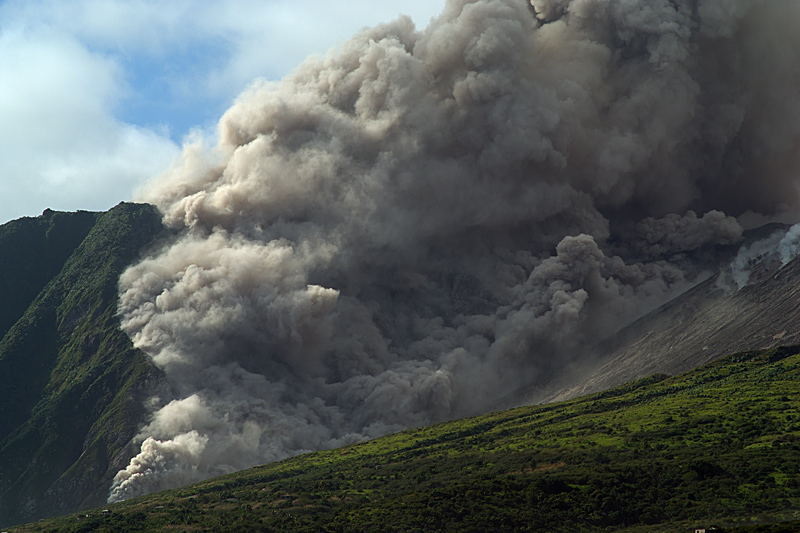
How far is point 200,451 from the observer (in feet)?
293

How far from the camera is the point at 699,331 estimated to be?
93688 millimetres

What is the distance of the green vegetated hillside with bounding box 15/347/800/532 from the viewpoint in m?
52.4

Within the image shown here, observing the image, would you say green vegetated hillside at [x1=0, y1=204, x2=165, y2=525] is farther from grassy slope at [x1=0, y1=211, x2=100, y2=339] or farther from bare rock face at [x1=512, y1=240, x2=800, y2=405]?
bare rock face at [x1=512, y1=240, x2=800, y2=405]

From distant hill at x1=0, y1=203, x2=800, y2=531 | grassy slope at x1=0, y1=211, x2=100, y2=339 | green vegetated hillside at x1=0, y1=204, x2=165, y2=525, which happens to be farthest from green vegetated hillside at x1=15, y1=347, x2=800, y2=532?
grassy slope at x1=0, y1=211, x2=100, y2=339

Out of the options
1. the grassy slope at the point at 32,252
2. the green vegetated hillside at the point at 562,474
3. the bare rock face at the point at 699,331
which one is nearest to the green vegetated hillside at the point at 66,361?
the grassy slope at the point at 32,252

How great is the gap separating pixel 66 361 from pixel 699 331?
7541cm

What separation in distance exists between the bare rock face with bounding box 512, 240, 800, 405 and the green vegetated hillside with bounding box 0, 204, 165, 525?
45.1 m

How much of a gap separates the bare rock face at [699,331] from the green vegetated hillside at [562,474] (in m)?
6.70

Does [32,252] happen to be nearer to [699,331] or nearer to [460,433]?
[460,433]

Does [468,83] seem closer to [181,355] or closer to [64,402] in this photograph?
[181,355]

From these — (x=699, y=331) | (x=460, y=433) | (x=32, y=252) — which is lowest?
(x=460, y=433)

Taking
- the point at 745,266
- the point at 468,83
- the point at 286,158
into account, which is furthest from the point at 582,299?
the point at 286,158

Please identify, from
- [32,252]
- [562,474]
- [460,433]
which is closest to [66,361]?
[32,252]

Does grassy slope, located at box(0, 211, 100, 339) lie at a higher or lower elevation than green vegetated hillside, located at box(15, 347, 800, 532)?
higher
